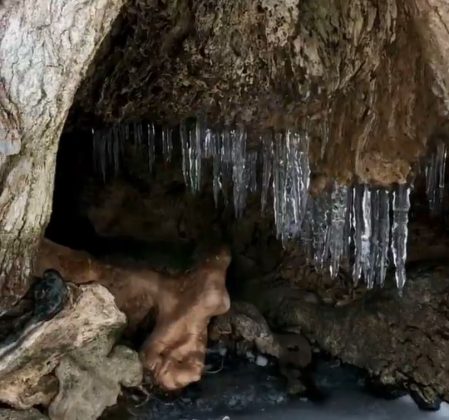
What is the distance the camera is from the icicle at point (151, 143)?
3.79 meters

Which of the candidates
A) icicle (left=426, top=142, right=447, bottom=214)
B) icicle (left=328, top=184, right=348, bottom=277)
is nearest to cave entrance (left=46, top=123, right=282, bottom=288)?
icicle (left=328, top=184, right=348, bottom=277)

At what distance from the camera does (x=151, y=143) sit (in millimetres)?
3883

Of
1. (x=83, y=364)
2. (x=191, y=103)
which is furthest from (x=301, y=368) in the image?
(x=191, y=103)

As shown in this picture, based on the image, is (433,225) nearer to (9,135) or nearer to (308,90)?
(308,90)

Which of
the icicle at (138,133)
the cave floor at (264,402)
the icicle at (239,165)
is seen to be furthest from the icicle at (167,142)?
the cave floor at (264,402)

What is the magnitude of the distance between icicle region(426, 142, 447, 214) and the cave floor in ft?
3.54

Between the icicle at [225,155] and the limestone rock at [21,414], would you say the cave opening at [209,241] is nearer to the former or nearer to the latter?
the icicle at [225,155]

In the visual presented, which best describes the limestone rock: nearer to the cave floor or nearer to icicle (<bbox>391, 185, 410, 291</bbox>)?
the cave floor

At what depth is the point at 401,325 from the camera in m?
4.22

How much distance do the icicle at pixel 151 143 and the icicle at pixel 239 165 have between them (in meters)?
0.42

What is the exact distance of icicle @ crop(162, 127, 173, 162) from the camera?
12.4 feet

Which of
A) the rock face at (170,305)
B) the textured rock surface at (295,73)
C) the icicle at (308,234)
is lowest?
the rock face at (170,305)

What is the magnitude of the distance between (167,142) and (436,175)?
1.36 metres

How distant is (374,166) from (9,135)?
189cm
